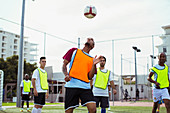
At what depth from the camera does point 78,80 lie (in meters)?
4.26

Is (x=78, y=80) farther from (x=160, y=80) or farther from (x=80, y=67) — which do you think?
(x=160, y=80)

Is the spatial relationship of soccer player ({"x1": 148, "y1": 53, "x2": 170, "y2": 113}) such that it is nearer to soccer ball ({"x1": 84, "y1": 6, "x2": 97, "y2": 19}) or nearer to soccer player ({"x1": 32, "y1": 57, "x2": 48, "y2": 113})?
soccer player ({"x1": 32, "y1": 57, "x2": 48, "y2": 113})

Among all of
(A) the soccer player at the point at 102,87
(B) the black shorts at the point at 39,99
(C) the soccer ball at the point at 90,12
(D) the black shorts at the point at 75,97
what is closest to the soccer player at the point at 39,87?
(B) the black shorts at the point at 39,99

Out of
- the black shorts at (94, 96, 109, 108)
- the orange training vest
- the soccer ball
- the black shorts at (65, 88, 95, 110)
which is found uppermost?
the soccer ball

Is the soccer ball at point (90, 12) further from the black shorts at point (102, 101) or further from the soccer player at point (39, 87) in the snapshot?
the black shorts at point (102, 101)

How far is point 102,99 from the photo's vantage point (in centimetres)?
686

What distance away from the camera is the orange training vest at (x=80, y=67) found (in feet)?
14.0

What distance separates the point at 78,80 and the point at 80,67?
0.23 metres

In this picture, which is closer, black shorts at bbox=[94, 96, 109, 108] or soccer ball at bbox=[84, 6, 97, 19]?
black shorts at bbox=[94, 96, 109, 108]

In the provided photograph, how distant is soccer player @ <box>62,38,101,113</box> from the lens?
4203mm

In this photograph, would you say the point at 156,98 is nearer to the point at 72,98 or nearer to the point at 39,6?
the point at 72,98

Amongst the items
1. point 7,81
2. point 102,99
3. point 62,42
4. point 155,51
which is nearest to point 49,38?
point 62,42

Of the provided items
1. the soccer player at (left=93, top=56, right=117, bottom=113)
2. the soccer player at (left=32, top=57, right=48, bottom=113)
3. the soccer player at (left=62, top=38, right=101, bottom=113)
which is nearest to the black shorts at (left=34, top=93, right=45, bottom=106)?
the soccer player at (left=32, top=57, right=48, bottom=113)

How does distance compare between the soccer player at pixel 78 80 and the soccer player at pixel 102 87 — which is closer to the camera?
the soccer player at pixel 78 80
